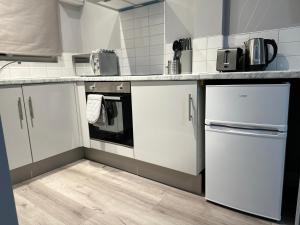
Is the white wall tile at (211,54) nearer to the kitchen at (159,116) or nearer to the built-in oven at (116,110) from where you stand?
the kitchen at (159,116)

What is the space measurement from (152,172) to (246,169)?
809mm

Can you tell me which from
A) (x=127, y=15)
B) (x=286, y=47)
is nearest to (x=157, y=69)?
(x=127, y=15)

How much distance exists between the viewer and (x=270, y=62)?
1.52 metres

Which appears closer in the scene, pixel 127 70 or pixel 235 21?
pixel 235 21

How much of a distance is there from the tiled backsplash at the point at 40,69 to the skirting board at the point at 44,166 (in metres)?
0.99

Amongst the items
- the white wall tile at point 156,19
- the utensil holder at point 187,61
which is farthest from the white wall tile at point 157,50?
the utensil holder at point 187,61

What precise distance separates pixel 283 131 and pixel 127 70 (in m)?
1.77

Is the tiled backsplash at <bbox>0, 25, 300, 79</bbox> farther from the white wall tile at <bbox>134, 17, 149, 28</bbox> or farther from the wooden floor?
the wooden floor

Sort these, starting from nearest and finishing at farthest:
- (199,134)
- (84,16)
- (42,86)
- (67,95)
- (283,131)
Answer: (283,131) → (199,134) → (42,86) → (67,95) → (84,16)

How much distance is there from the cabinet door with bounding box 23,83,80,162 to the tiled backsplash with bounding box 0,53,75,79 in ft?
2.00

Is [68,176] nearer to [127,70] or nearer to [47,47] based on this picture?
[127,70]

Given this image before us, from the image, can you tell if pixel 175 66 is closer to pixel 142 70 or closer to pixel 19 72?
pixel 142 70

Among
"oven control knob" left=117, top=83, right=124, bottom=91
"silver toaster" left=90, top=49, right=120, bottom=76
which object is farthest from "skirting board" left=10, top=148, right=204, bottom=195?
"silver toaster" left=90, top=49, right=120, bottom=76

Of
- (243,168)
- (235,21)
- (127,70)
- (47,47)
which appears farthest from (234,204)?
(47,47)
